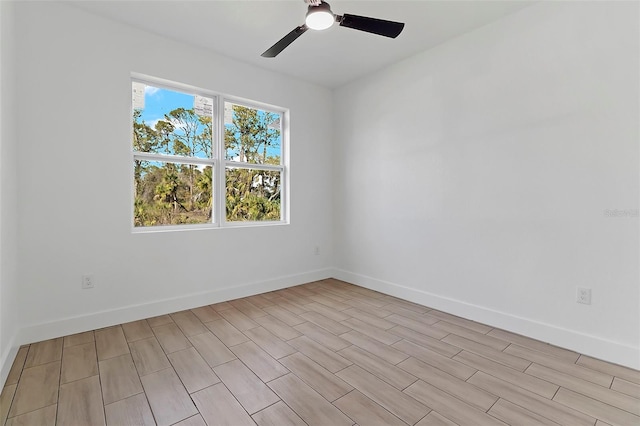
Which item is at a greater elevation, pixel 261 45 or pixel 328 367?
pixel 261 45

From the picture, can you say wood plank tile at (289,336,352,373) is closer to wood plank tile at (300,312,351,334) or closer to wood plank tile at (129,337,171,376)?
wood plank tile at (300,312,351,334)

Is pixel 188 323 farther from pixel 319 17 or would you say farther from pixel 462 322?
pixel 319 17

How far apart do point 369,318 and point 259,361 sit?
1175mm

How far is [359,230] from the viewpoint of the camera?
3900 millimetres

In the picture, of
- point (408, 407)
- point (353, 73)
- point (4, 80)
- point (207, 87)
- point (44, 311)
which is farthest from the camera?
point (353, 73)

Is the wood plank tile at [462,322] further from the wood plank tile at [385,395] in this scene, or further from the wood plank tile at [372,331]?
the wood plank tile at [385,395]

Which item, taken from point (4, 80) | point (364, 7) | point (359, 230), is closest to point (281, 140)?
point (359, 230)

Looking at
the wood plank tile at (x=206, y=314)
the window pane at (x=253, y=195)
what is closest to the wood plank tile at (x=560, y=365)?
the wood plank tile at (x=206, y=314)

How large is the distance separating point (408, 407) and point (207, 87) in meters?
3.31

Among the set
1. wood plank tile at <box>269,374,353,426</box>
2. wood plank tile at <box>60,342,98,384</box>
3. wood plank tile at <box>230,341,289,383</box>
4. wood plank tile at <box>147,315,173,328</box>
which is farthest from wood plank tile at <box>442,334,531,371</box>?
wood plank tile at <box>60,342,98,384</box>

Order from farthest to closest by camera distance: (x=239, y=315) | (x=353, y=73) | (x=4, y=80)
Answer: (x=353, y=73), (x=239, y=315), (x=4, y=80)

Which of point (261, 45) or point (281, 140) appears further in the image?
point (281, 140)

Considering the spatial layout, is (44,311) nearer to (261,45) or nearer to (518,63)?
(261,45)

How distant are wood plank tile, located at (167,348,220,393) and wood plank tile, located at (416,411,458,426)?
121 cm
